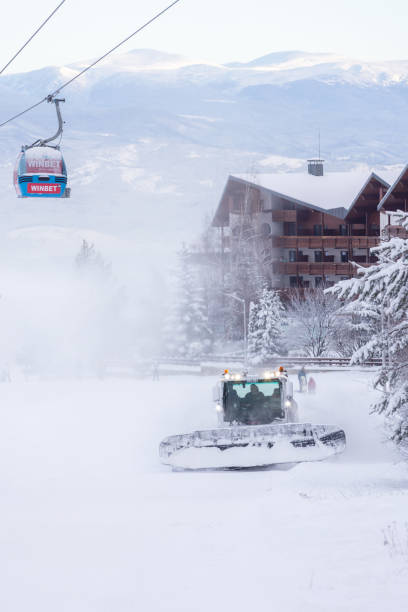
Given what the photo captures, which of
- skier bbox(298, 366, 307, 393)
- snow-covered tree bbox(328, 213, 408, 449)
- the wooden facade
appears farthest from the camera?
the wooden facade

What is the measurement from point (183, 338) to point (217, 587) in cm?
5196

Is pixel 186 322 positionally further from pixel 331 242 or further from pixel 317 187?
pixel 317 187

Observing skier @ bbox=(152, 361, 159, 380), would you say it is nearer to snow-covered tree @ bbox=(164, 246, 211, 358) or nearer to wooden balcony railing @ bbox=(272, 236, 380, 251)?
snow-covered tree @ bbox=(164, 246, 211, 358)

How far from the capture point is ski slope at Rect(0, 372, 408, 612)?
307 inches

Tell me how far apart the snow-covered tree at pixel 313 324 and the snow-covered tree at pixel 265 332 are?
3.68 metres

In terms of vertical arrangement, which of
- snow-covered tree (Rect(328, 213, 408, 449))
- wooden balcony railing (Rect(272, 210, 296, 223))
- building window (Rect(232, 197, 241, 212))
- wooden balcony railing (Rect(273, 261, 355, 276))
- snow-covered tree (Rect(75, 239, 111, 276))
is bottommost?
snow-covered tree (Rect(328, 213, 408, 449))

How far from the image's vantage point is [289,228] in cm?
7294

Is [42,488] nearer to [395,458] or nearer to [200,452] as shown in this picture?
[200,452]

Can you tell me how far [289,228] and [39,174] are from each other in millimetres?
56403

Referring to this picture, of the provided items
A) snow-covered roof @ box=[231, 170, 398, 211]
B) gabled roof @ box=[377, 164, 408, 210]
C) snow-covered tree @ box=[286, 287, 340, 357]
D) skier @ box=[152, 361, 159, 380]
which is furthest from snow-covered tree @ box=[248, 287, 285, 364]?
snow-covered roof @ box=[231, 170, 398, 211]

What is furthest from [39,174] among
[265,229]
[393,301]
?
[265,229]

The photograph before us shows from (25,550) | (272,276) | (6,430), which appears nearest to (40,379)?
(272,276)

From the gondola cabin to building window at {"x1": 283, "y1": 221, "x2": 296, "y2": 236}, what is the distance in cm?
5543

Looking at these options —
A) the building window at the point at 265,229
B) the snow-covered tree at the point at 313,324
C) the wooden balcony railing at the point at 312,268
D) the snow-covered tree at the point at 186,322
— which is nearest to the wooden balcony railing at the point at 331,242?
the wooden balcony railing at the point at 312,268
